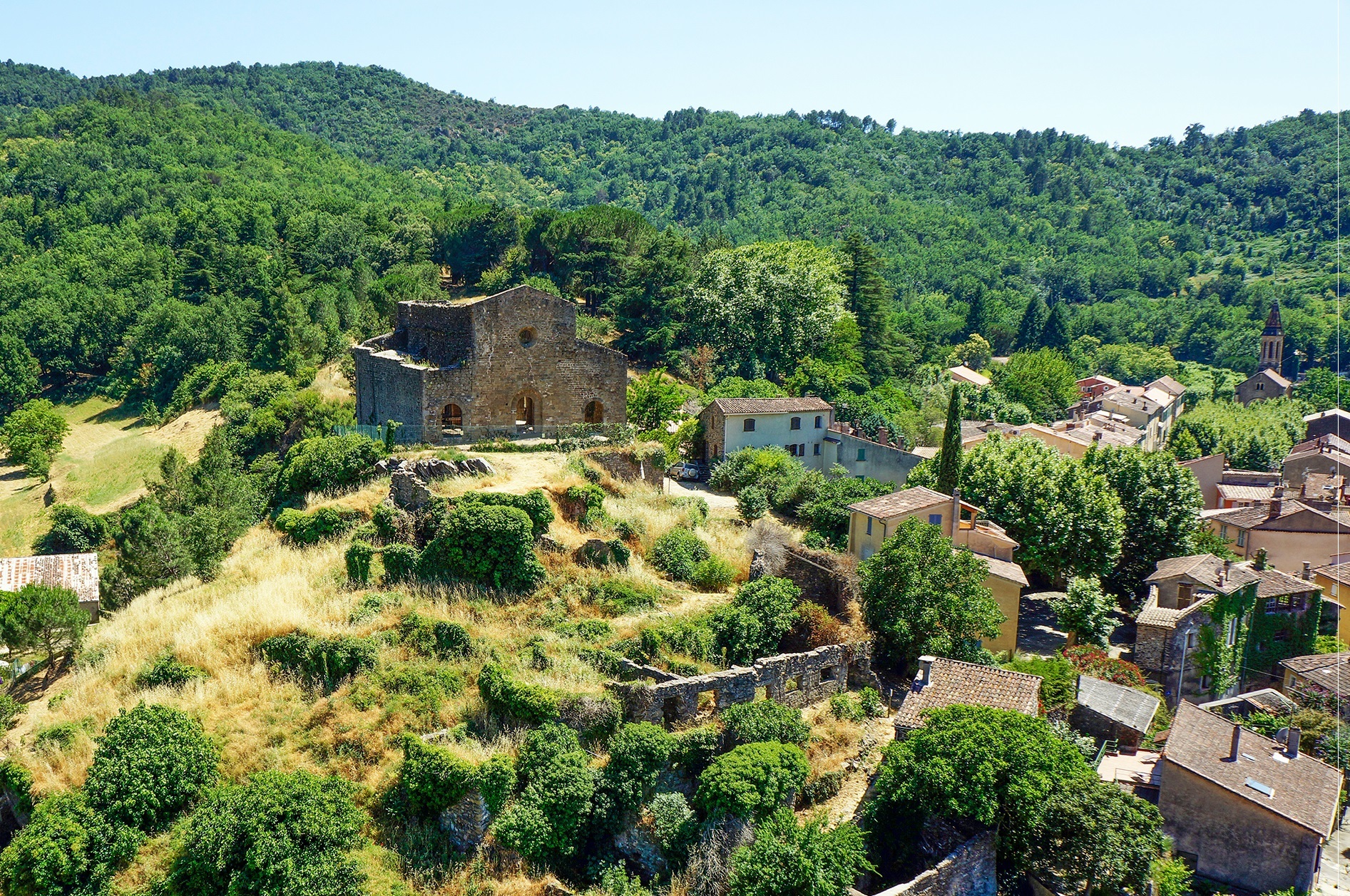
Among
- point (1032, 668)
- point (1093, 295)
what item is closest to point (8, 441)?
point (1032, 668)

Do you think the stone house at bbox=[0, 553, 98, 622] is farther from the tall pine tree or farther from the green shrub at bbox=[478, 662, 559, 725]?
the tall pine tree

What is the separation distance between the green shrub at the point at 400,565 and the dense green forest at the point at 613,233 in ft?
97.8

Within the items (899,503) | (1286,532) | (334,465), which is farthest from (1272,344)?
(334,465)

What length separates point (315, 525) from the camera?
86.6 feet

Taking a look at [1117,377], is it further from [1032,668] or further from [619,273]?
[1032,668]

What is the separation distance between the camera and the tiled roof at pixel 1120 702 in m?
24.7

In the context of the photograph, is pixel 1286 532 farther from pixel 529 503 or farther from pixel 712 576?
pixel 529 503

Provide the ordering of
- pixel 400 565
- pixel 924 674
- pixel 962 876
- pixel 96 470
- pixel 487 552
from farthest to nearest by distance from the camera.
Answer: pixel 96 470 → pixel 400 565 → pixel 487 552 → pixel 924 674 → pixel 962 876

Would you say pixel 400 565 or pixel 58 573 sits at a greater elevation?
pixel 400 565

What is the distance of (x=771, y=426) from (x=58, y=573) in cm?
2553

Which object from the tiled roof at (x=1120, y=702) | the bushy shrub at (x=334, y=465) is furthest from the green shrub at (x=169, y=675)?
the tiled roof at (x=1120, y=702)

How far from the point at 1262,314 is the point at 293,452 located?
12707 centimetres

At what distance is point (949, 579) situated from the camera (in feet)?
85.7

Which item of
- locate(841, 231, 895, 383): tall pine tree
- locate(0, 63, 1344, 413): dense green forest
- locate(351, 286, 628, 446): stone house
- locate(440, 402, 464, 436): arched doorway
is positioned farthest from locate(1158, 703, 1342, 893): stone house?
locate(841, 231, 895, 383): tall pine tree
